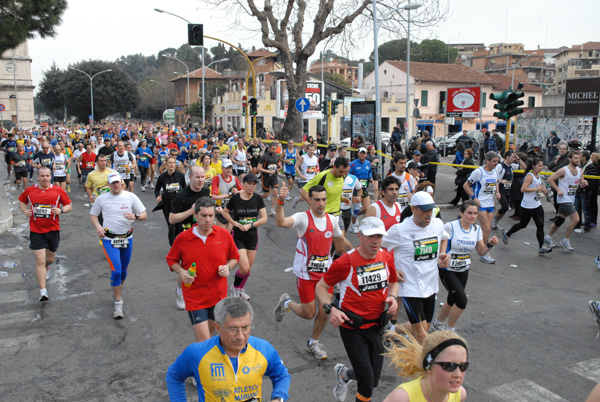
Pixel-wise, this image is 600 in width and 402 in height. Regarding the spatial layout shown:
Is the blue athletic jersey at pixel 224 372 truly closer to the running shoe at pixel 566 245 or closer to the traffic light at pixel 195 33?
the running shoe at pixel 566 245

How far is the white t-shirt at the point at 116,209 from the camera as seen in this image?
711 cm

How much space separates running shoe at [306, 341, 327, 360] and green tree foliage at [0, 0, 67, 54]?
38.3ft

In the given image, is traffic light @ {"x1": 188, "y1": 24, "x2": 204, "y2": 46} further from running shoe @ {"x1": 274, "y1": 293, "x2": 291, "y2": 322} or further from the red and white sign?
the red and white sign

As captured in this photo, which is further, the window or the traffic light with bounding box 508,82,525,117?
the window

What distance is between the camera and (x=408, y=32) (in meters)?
27.2

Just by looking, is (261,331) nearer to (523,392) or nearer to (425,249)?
(425,249)

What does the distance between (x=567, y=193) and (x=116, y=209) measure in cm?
857

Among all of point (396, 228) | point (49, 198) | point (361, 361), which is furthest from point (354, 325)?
point (49, 198)

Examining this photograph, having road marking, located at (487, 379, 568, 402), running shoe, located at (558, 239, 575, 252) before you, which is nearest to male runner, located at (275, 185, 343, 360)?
road marking, located at (487, 379, 568, 402)

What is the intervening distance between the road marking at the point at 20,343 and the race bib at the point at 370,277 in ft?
13.2

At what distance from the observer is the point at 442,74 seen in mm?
61906

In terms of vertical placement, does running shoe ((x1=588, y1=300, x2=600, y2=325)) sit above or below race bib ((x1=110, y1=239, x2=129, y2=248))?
below

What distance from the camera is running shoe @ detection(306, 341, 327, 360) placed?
18.8 ft

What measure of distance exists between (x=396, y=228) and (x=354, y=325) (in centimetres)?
141
